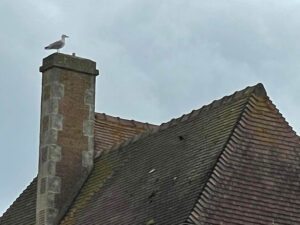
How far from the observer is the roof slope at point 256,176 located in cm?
2609

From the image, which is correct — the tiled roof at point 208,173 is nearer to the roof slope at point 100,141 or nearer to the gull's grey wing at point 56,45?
the roof slope at point 100,141

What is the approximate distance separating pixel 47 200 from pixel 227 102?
513 centimetres

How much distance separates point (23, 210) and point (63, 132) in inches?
Result: 85.7

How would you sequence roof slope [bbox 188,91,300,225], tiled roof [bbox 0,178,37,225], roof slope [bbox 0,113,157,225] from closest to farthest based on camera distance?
roof slope [bbox 188,91,300,225] → tiled roof [bbox 0,178,37,225] → roof slope [bbox 0,113,157,225]

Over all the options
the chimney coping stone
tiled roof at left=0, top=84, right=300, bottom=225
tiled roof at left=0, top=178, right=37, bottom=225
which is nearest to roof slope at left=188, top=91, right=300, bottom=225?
tiled roof at left=0, top=84, right=300, bottom=225

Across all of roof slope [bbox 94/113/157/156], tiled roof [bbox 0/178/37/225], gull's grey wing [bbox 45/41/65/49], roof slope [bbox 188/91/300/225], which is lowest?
roof slope [bbox 188/91/300/225]

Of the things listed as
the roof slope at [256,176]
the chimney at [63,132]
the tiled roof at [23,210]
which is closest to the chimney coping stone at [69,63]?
the chimney at [63,132]

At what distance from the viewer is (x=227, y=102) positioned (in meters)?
29.0

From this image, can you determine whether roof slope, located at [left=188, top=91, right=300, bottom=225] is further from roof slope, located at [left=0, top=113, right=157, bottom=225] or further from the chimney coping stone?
the chimney coping stone

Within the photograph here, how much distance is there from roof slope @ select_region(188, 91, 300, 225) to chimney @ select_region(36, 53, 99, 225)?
5.47 metres

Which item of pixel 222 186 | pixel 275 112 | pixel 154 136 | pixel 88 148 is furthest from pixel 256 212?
pixel 88 148

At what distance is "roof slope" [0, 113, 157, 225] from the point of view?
3284 centimetres

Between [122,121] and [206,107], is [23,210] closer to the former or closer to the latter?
[122,121]

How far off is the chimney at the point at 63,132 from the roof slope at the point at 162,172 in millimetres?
542
